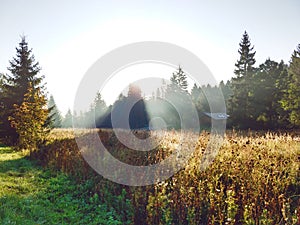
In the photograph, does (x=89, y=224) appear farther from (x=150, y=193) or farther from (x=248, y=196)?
(x=248, y=196)

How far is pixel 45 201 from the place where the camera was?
20.9 ft

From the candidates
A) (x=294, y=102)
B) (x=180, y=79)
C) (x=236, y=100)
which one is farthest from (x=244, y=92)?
(x=180, y=79)

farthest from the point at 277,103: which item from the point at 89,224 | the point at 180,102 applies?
the point at 89,224

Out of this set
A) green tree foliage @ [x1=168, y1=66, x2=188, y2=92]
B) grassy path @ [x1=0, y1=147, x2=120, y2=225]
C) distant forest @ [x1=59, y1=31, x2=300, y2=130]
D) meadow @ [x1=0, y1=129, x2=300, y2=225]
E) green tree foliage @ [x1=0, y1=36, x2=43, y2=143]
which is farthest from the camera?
green tree foliage @ [x1=168, y1=66, x2=188, y2=92]

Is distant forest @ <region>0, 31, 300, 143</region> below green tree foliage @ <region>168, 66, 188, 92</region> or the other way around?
below

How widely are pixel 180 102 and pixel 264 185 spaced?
125 ft

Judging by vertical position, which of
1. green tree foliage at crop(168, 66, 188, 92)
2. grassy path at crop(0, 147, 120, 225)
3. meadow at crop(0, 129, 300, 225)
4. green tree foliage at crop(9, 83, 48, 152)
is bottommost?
grassy path at crop(0, 147, 120, 225)

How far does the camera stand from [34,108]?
48.4 ft

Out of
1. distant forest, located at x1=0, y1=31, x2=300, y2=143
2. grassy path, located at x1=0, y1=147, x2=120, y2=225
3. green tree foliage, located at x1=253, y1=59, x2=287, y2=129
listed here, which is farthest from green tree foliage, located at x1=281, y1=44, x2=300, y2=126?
grassy path, located at x1=0, y1=147, x2=120, y2=225

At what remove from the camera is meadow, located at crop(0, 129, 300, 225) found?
15.0ft

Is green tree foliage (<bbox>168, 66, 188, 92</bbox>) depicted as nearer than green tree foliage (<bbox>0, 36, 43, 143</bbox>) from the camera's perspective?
No

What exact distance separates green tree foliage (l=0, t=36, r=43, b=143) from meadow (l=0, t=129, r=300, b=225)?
13.0 m

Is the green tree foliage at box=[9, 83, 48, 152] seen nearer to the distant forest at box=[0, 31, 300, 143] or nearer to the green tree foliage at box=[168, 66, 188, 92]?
the distant forest at box=[0, 31, 300, 143]

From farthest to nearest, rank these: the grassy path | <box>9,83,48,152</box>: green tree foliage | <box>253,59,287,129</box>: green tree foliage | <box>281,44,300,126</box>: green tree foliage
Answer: <box>253,59,287,129</box>: green tree foliage < <box>281,44,300,126</box>: green tree foliage < <box>9,83,48,152</box>: green tree foliage < the grassy path
